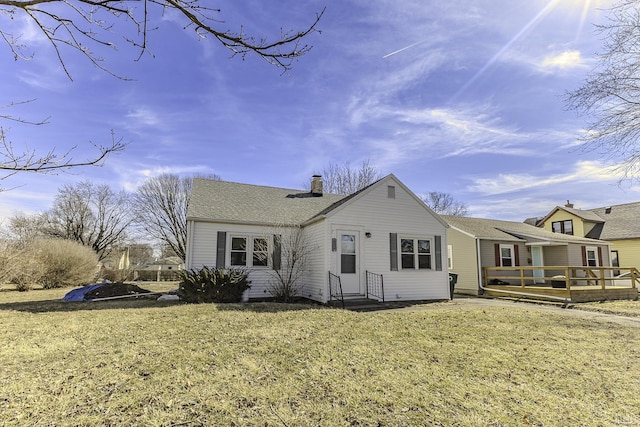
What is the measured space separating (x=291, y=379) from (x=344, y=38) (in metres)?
7.48

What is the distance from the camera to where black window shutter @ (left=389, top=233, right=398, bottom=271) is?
1305 centimetres

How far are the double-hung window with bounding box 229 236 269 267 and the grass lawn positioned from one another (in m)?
4.92

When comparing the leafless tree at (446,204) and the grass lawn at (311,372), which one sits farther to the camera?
the leafless tree at (446,204)

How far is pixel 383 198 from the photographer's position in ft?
43.3

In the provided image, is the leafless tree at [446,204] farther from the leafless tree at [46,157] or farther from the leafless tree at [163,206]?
the leafless tree at [46,157]

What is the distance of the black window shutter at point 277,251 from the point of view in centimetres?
1312

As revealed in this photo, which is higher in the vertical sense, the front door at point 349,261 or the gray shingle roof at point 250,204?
the gray shingle roof at point 250,204

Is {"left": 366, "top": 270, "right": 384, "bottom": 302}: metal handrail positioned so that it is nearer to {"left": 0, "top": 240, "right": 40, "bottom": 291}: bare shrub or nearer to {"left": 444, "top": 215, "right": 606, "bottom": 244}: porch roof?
{"left": 444, "top": 215, "right": 606, "bottom": 244}: porch roof

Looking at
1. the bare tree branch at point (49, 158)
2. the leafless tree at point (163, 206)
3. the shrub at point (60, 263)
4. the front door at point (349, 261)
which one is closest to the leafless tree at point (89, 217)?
the leafless tree at point (163, 206)

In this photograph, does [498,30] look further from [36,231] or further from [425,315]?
[36,231]

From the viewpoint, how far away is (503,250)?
19141mm

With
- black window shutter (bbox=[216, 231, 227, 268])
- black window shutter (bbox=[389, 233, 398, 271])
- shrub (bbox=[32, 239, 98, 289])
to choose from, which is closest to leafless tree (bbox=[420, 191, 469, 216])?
black window shutter (bbox=[389, 233, 398, 271])

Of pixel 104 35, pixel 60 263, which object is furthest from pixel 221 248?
pixel 60 263

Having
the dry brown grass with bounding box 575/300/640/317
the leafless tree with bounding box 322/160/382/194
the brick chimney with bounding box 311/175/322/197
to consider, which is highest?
the leafless tree with bounding box 322/160/382/194
